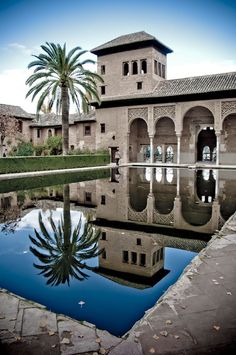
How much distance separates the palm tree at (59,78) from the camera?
25.4 meters

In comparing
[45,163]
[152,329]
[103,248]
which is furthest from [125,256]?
[45,163]

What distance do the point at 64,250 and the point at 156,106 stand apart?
2825 cm

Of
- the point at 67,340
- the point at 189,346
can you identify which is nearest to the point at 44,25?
the point at 67,340

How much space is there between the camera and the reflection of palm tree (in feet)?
16.9

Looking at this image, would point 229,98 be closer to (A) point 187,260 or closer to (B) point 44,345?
(A) point 187,260

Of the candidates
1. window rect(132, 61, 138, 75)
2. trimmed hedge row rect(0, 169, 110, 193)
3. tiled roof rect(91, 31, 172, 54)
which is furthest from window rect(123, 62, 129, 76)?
trimmed hedge row rect(0, 169, 110, 193)

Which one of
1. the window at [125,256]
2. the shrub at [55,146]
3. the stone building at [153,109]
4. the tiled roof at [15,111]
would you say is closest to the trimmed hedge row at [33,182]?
the window at [125,256]

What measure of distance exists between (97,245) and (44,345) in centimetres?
352

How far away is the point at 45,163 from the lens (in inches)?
935

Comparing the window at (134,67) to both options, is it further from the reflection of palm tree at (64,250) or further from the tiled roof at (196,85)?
the reflection of palm tree at (64,250)

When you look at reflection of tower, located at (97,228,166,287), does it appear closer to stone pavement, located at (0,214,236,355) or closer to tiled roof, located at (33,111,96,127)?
stone pavement, located at (0,214,236,355)

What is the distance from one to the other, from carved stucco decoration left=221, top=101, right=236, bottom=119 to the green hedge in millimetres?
12162

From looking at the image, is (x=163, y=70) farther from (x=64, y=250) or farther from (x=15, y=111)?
(x=64, y=250)

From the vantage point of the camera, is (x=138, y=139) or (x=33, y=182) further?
(x=138, y=139)
